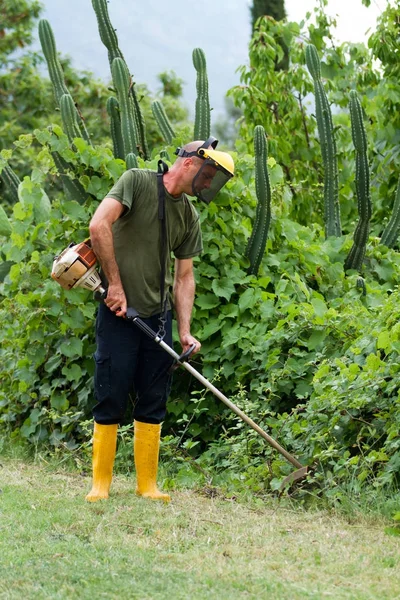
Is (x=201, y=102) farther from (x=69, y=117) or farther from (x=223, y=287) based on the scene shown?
(x=223, y=287)

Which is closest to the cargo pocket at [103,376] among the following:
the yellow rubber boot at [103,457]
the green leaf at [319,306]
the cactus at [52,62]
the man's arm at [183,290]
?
the yellow rubber boot at [103,457]

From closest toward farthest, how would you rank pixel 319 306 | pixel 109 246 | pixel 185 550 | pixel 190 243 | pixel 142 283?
pixel 185 550, pixel 109 246, pixel 142 283, pixel 190 243, pixel 319 306

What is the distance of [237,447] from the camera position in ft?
21.5

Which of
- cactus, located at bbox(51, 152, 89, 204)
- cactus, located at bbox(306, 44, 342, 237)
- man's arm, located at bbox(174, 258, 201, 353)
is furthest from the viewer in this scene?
cactus, located at bbox(306, 44, 342, 237)

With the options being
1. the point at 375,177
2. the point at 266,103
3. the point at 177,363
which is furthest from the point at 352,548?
the point at 266,103

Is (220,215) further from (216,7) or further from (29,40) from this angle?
(216,7)

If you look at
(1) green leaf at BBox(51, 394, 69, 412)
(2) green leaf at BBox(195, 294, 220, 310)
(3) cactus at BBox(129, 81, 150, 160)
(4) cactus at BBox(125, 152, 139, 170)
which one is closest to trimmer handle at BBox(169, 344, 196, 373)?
(2) green leaf at BBox(195, 294, 220, 310)

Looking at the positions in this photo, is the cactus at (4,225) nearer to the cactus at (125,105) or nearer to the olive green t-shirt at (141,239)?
the cactus at (125,105)

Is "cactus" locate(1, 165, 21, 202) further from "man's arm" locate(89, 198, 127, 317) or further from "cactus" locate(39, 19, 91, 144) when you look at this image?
"man's arm" locate(89, 198, 127, 317)

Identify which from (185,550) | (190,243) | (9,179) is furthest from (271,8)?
(185,550)

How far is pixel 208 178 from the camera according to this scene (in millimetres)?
5680

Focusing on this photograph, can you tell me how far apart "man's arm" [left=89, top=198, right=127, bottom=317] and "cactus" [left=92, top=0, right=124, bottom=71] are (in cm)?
344

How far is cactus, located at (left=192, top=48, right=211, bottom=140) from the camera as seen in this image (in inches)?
336

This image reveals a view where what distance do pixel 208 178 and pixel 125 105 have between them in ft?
9.30
